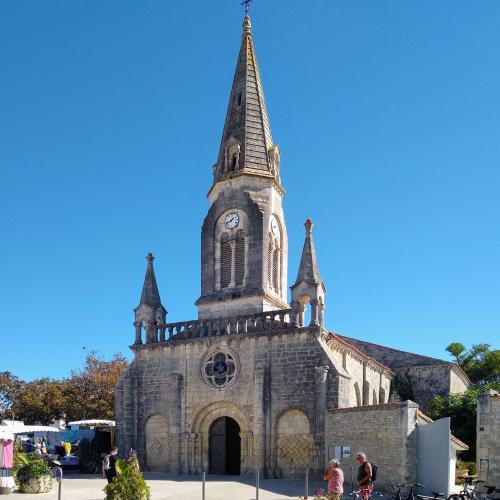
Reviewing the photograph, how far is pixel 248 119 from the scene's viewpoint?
3033 cm

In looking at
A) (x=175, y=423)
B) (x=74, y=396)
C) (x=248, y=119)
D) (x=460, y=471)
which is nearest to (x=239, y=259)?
(x=248, y=119)

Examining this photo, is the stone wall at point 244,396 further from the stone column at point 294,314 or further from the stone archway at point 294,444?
the stone column at point 294,314

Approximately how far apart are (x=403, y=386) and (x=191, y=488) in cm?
1846

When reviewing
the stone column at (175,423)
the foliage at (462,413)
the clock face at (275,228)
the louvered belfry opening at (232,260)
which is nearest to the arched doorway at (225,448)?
the stone column at (175,423)

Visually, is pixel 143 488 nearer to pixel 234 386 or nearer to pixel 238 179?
pixel 234 386

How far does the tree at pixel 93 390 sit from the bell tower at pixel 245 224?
1897 centimetres

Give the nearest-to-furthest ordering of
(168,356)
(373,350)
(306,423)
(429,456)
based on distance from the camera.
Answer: (429,456)
(306,423)
(168,356)
(373,350)

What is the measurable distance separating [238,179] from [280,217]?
277cm

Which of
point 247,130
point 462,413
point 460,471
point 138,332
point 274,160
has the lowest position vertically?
point 460,471

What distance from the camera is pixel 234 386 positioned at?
2562cm

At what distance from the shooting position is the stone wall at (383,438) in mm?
18953

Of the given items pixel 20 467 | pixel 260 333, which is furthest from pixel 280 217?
pixel 20 467

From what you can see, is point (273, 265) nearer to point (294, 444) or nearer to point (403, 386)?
point (294, 444)

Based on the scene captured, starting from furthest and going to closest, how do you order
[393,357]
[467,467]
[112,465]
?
1. [393,357]
2. [467,467]
3. [112,465]
